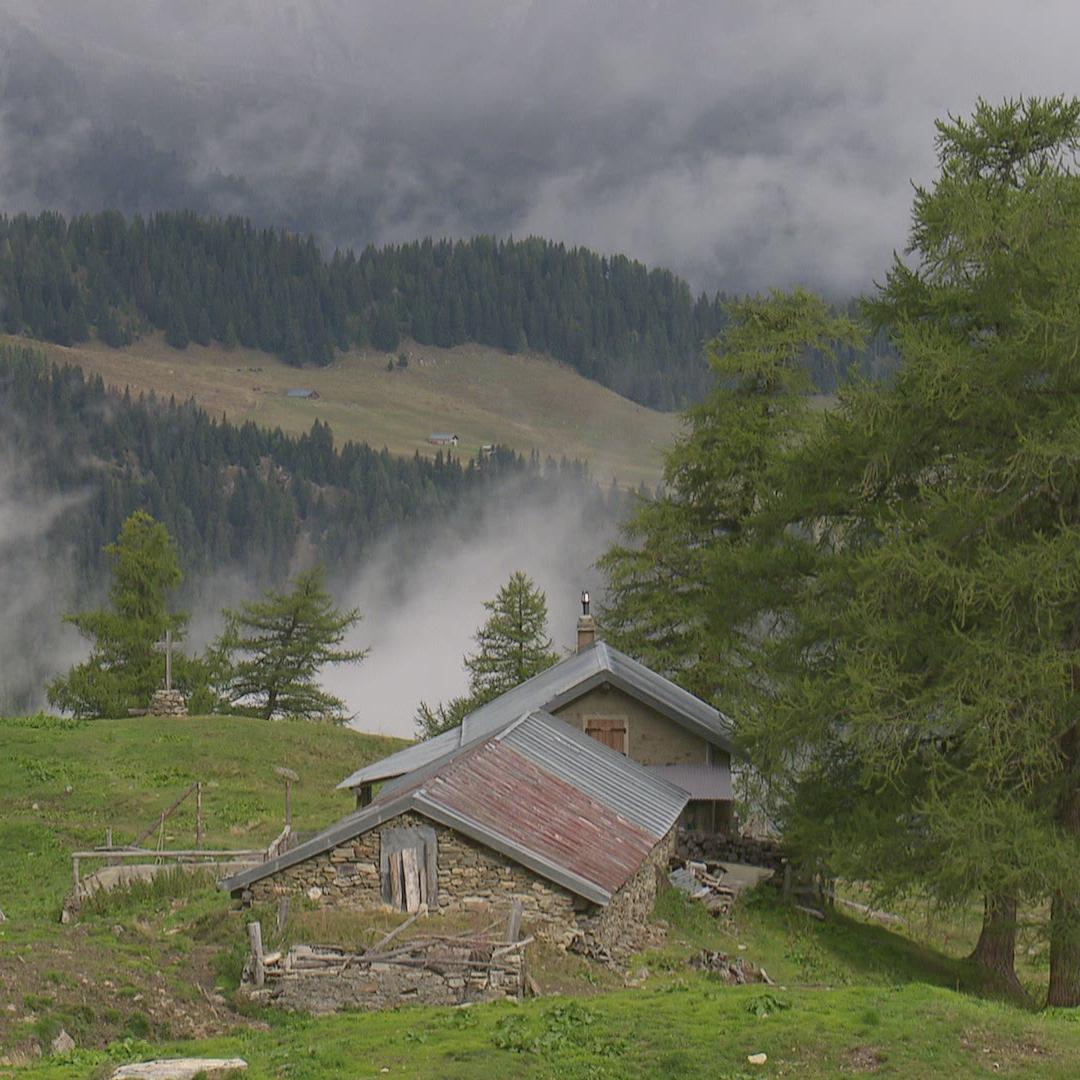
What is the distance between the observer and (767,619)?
36.6 m

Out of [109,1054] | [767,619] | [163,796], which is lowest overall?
[109,1054]

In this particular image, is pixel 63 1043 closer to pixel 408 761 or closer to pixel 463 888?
pixel 463 888

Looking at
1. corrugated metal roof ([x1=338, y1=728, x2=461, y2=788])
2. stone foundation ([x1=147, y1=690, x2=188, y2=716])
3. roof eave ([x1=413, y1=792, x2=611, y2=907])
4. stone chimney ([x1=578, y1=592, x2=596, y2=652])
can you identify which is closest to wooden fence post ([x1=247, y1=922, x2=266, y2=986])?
roof eave ([x1=413, y1=792, x2=611, y2=907])

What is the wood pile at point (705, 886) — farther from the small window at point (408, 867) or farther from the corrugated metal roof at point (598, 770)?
the small window at point (408, 867)

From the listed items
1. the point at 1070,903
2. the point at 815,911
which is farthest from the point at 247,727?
the point at 1070,903

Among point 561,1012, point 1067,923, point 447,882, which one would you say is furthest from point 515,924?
point 1067,923

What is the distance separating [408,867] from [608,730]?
12.6m

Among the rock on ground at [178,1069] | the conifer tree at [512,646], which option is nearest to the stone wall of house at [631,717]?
the rock on ground at [178,1069]

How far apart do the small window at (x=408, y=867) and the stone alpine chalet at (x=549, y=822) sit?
2 cm

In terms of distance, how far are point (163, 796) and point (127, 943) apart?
2129 centimetres

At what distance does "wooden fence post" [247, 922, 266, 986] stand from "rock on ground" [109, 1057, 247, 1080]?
173 inches

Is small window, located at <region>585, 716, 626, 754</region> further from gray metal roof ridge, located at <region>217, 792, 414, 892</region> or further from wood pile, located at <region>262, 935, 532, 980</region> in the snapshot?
wood pile, located at <region>262, 935, 532, 980</region>

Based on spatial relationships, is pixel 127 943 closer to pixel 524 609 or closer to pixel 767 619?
pixel 767 619

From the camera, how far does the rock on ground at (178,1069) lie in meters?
16.5
